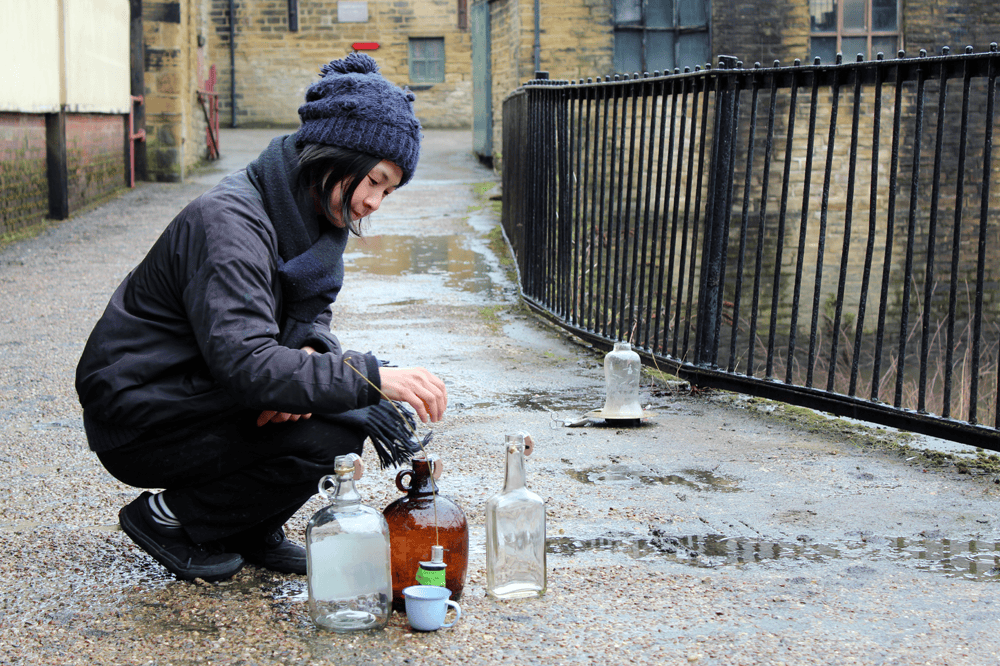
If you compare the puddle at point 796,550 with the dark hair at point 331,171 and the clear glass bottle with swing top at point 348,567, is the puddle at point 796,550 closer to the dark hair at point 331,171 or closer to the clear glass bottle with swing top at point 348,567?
the clear glass bottle with swing top at point 348,567

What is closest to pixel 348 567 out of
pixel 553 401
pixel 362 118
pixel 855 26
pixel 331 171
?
pixel 331 171

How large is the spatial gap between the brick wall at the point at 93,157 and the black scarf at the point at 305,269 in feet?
33.6

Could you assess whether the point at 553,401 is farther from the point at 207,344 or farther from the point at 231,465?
the point at 207,344

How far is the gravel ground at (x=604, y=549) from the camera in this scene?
8.07 feet

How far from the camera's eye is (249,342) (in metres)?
2.33

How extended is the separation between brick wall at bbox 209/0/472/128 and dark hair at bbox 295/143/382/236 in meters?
24.0

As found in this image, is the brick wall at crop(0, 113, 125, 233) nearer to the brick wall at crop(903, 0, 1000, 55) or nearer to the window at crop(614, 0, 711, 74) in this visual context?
the window at crop(614, 0, 711, 74)

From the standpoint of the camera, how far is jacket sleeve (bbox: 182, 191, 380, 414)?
7.64ft

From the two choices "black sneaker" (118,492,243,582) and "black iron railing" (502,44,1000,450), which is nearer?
"black sneaker" (118,492,243,582)

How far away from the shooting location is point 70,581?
2820 millimetres

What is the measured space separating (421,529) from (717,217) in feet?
9.30

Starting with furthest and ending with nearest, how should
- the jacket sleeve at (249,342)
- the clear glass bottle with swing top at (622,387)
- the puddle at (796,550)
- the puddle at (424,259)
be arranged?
the puddle at (424,259) → the clear glass bottle with swing top at (622,387) → the puddle at (796,550) → the jacket sleeve at (249,342)

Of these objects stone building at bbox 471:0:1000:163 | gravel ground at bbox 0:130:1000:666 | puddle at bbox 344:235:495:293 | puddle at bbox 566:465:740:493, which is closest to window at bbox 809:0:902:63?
stone building at bbox 471:0:1000:163

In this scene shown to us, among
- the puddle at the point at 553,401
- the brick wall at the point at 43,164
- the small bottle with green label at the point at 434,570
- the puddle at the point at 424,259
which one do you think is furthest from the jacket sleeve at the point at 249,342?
the brick wall at the point at 43,164
